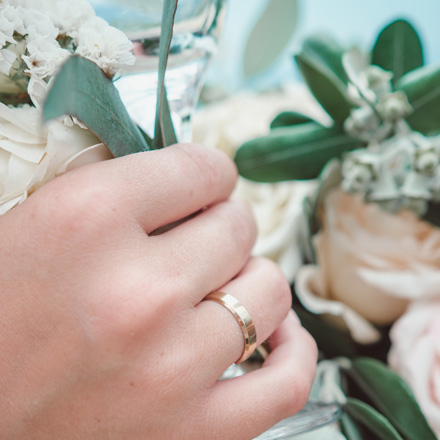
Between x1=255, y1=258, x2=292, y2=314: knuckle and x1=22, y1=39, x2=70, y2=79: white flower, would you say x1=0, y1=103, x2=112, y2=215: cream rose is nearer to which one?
x1=22, y1=39, x2=70, y2=79: white flower

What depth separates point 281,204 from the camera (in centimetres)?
57

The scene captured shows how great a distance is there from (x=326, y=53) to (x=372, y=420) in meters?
0.37

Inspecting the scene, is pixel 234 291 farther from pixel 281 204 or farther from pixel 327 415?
pixel 281 204

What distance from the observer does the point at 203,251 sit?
0.98 feet

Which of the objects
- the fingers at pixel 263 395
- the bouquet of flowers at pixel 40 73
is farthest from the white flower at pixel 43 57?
the fingers at pixel 263 395

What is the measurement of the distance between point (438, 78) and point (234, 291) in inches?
11.7

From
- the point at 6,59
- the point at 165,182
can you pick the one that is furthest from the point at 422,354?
the point at 6,59

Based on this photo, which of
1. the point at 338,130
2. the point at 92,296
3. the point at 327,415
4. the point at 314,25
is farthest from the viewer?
the point at 314,25

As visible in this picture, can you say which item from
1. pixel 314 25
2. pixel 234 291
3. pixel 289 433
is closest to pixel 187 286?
pixel 234 291

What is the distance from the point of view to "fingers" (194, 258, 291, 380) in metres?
0.29

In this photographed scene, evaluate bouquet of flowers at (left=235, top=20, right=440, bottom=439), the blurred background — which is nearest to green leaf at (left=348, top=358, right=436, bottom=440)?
bouquet of flowers at (left=235, top=20, right=440, bottom=439)

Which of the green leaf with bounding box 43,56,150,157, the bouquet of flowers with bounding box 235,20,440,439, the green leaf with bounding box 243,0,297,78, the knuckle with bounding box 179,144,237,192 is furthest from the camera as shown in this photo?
the green leaf with bounding box 243,0,297,78

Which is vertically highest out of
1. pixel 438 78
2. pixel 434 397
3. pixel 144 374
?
pixel 438 78

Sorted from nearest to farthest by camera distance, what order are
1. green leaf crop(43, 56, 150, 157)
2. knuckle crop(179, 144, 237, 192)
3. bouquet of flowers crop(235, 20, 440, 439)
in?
1. green leaf crop(43, 56, 150, 157)
2. knuckle crop(179, 144, 237, 192)
3. bouquet of flowers crop(235, 20, 440, 439)
